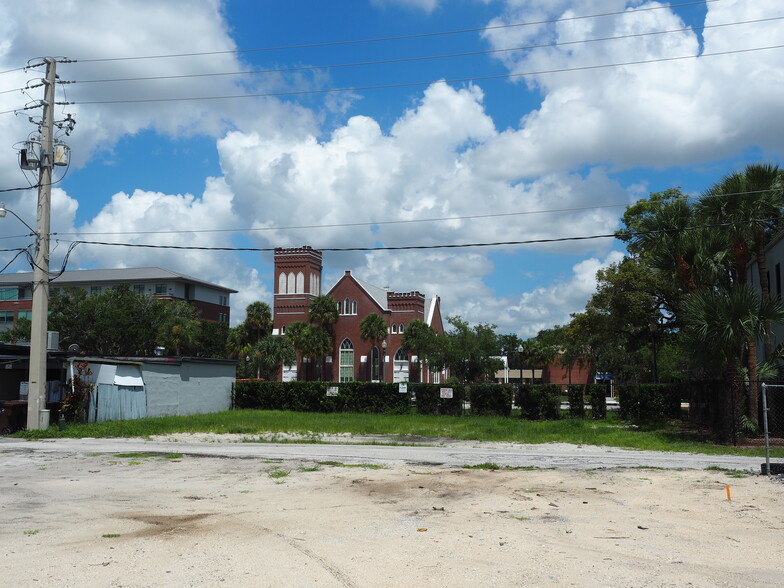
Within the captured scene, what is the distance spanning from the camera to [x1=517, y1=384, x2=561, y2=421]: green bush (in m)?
36.2

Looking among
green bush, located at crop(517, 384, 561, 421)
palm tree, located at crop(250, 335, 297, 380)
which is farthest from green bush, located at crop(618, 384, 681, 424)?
palm tree, located at crop(250, 335, 297, 380)

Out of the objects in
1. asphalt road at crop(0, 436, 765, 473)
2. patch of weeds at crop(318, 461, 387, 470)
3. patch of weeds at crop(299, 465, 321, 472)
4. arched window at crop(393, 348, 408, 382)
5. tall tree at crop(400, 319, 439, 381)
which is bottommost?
asphalt road at crop(0, 436, 765, 473)

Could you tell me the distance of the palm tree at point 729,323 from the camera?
74.6ft

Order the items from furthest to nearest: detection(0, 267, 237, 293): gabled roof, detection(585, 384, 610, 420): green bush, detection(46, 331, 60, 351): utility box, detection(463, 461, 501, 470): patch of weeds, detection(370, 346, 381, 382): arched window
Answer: detection(0, 267, 237, 293): gabled roof → detection(370, 346, 381, 382): arched window → detection(585, 384, 610, 420): green bush → detection(46, 331, 60, 351): utility box → detection(463, 461, 501, 470): patch of weeds

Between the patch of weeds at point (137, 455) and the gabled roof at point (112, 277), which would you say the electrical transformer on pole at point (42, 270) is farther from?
the gabled roof at point (112, 277)

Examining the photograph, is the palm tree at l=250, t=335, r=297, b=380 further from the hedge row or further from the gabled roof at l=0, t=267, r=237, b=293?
the hedge row

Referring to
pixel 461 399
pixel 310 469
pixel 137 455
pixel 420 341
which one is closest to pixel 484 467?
pixel 310 469

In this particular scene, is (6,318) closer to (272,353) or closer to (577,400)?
(272,353)

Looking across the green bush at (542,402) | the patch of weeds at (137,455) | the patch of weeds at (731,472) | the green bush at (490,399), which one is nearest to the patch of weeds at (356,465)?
the patch of weeds at (137,455)

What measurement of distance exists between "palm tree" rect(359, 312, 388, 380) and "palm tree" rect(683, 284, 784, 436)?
6305cm

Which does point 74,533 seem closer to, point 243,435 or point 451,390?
point 243,435

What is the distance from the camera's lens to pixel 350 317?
88.1 metres

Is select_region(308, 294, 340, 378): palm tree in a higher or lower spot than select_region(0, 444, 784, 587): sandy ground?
higher

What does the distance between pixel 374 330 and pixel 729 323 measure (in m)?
64.1
